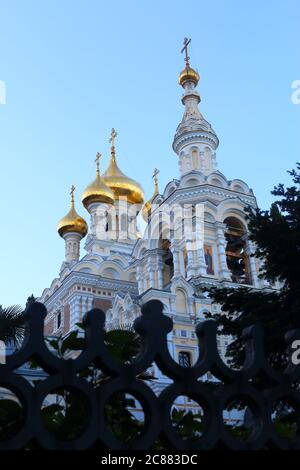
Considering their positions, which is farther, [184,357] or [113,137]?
[113,137]

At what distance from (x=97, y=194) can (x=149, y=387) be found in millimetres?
29678

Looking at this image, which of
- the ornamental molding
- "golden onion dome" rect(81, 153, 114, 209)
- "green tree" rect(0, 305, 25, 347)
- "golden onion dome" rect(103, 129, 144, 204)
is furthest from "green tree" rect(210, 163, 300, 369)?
"golden onion dome" rect(103, 129, 144, 204)

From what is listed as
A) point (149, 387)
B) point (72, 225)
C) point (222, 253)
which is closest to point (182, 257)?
point (222, 253)

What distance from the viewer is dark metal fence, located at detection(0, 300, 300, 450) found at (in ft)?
11.4

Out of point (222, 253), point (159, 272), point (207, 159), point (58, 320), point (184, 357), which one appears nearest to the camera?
point (184, 357)

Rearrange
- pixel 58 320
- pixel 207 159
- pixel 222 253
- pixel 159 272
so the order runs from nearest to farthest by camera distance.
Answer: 1. pixel 222 253
2. pixel 159 272
3. pixel 207 159
4. pixel 58 320

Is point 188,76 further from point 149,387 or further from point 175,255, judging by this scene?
point 149,387

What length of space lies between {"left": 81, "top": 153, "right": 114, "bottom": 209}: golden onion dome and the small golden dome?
7.51 meters

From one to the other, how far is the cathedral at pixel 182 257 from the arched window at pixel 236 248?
0.04m

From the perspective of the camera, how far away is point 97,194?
33219mm

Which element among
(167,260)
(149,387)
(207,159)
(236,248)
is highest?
(207,159)

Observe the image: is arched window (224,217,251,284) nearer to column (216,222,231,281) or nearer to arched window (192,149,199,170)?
column (216,222,231,281)
